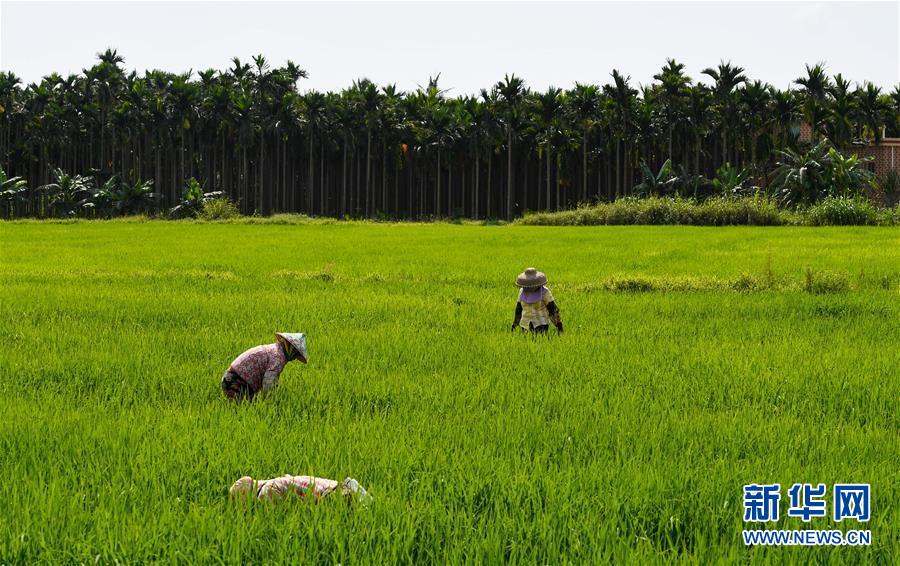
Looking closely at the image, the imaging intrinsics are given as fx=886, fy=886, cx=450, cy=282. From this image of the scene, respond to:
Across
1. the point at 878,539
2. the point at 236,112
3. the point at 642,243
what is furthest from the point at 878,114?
the point at 878,539

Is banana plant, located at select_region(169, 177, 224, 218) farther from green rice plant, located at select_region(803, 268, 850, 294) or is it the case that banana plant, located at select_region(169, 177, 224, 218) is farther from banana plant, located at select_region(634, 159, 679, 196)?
green rice plant, located at select_region(803, 268, 850, 294)

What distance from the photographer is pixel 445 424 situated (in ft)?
18.0

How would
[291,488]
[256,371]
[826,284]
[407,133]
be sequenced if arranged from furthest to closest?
[407,133] → [826,284] → [256,371] → [291,488]

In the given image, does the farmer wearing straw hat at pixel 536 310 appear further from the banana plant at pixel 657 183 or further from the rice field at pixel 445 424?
the banana plant at pixel 657 183

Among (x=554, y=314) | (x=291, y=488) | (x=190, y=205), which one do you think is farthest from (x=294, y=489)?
(x=190, y=205)

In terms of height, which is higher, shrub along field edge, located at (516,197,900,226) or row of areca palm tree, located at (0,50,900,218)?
row of areca palm tree, located at (0,50,900,218)

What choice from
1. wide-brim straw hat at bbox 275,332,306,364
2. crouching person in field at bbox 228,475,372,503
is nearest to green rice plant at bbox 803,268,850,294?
wide-brim straw hat at bbox 275,332,306,364

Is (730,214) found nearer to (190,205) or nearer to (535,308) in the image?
(535,308)

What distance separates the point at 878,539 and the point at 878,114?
195 ft

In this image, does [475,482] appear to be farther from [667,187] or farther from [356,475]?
[667,187]

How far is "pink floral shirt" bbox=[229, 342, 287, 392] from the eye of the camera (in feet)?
20.4

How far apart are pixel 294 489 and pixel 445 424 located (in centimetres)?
179

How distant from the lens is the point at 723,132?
2307 inches

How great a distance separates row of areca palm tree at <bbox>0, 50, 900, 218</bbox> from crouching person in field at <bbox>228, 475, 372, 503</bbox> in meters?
54.0
